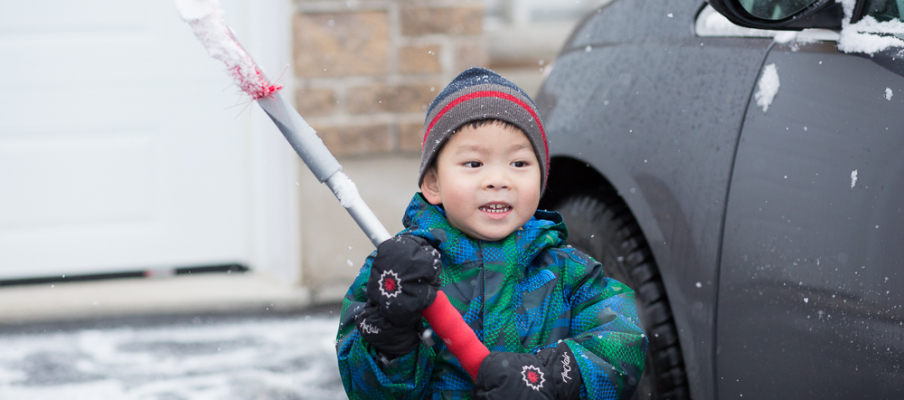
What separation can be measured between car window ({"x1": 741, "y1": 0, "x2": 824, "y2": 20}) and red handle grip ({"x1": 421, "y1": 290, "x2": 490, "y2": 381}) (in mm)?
659

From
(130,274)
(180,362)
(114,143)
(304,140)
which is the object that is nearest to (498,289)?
(304,140)

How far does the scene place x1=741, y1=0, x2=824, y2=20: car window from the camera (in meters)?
1.34

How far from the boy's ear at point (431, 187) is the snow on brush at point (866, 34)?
2.24ft

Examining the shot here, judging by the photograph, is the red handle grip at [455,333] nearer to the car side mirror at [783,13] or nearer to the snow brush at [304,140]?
the snow brush at [304,140]

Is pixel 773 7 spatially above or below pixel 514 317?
above

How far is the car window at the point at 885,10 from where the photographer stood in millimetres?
1277

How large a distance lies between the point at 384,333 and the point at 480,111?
39 cm

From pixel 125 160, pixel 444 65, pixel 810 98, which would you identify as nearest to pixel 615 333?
pixel 810 98

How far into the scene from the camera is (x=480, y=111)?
1389 mm

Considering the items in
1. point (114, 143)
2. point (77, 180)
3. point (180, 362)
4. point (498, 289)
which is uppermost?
point (114, 143)

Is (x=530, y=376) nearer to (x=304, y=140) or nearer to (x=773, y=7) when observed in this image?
(x=304, y=140)

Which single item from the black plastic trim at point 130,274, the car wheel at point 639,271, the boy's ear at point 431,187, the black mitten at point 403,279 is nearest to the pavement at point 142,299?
the black plastic trim at point 130,274

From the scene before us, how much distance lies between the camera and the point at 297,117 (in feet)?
4.26

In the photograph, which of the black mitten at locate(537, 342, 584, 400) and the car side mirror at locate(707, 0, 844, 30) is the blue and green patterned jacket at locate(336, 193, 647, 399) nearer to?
the black mitten at locate(537, 342, 584, 400)
